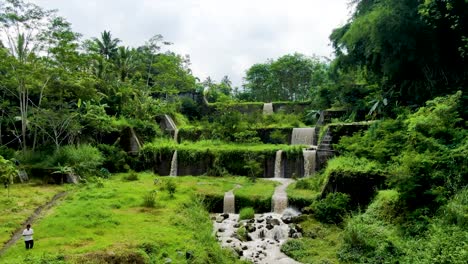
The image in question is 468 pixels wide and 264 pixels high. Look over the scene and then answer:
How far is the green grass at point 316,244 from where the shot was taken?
1167 centimetres

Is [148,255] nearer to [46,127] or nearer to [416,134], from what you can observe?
[416,134]

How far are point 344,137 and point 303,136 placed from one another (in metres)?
8.26

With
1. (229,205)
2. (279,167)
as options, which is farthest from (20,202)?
(279,167)

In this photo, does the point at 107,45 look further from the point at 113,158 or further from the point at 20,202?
the point at 20,202

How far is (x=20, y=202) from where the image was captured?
47.4ft

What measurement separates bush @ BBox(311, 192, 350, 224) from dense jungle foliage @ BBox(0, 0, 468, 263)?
5cm

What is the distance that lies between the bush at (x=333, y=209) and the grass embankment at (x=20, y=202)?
10418mm

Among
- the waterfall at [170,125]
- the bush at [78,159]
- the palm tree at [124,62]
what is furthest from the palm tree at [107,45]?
the bush at [78,159]

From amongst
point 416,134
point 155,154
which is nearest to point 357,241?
point 416,134

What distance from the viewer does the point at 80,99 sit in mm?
22016

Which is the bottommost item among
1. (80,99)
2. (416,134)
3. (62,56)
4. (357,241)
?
(357,241)

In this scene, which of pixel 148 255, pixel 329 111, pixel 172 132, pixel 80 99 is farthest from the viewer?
pixel 172 132

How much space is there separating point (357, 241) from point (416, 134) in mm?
4489

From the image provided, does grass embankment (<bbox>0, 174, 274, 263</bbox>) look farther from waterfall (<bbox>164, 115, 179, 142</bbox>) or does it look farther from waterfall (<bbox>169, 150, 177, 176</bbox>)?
waterfall (<bbox>164, 115, 179, 142</bbox>)
